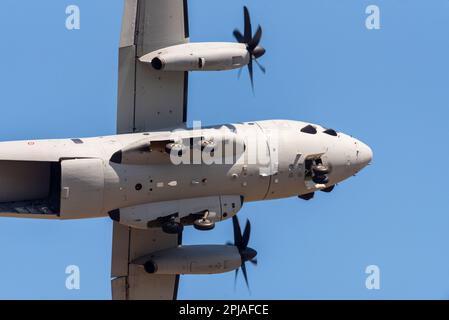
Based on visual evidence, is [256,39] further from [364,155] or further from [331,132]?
[364,155]

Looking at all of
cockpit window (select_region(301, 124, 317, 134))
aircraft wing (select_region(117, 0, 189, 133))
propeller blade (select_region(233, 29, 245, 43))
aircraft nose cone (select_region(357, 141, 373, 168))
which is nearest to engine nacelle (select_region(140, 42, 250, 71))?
aircraft wing (select_region(117, 0, 189, 133))

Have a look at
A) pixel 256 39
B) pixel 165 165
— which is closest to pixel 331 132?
pixel 256 39

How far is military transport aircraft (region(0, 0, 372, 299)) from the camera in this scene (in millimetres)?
51469

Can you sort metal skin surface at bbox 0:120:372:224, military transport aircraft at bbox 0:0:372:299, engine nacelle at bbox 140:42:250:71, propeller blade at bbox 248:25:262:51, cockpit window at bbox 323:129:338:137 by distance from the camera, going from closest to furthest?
1. metal skin surface at bbox 0:120:372:224
2. military transport aircraft at bbox 0:0:372:299
3. engine nacelle at bbox 140:42:250:71
4. propeller blade at bbox 248:25:262:51
5. cockpit window at bbox 323:129:338:137

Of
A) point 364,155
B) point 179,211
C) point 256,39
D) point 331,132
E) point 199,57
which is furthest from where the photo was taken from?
point 364,155

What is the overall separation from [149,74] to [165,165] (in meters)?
4.55

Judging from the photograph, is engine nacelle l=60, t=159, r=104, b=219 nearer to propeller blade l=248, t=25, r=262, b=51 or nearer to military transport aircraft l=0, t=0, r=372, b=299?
military transport aircraft l=0, t=0, r=372, b=299

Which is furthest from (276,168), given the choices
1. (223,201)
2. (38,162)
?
(38,162)

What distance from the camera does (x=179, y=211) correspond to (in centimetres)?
5319

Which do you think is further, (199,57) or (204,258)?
(204,258)

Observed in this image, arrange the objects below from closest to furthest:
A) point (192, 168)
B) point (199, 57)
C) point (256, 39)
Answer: point (192, 168) → point (199, 57) → point (256, 39)

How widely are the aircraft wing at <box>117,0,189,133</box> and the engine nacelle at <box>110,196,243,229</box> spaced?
12.4 ft

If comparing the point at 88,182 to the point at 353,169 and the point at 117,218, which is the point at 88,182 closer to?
the point at 117,218

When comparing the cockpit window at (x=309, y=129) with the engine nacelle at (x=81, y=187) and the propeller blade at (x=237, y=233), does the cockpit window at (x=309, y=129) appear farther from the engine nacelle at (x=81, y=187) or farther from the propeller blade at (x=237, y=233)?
the engine nacelle at (x=81, y=187)
